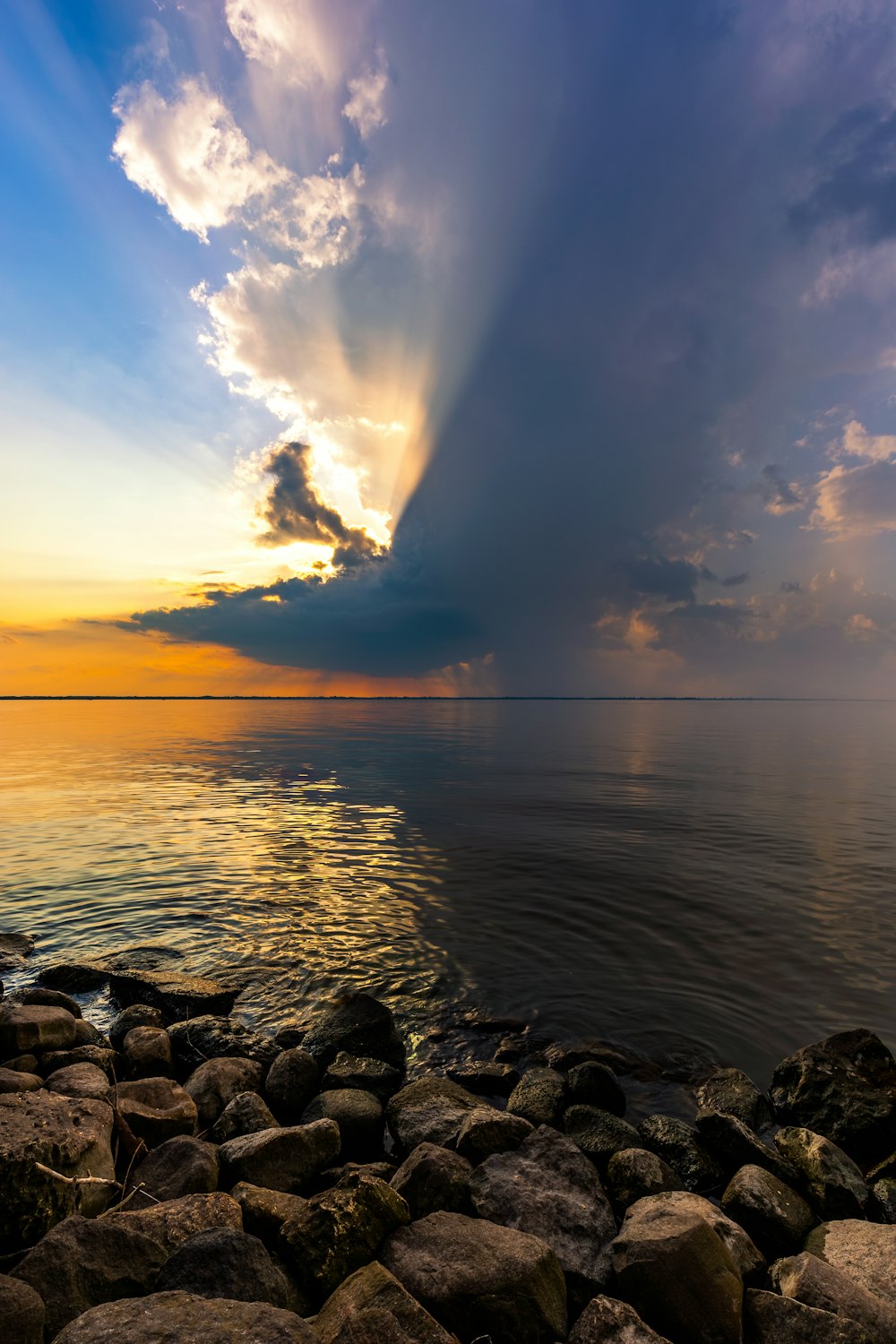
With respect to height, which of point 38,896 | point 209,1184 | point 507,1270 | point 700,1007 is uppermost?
point 507,1270

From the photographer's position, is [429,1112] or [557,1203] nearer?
[557,1203]

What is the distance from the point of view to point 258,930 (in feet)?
56.5

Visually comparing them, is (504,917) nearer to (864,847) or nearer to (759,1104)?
(759,1104)

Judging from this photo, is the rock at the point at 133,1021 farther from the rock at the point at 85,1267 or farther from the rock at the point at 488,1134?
the rock at the point at 488,1134

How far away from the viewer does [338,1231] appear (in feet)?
18.2

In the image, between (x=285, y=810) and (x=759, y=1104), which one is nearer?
(x=759, y=1104)

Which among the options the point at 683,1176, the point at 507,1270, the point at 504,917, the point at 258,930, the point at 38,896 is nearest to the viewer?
the point at 507,1270

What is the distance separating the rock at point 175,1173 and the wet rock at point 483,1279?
2.26m

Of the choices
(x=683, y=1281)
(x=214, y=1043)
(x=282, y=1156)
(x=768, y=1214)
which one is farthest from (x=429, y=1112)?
(x=214, y=1043)

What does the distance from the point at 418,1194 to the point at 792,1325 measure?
3489mm

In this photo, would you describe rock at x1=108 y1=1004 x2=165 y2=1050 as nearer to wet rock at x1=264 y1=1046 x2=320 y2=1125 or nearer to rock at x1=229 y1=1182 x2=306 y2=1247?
wet rock at x1=264 y1=1046 x2=320 y2=1125

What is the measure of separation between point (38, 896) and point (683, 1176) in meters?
20.8

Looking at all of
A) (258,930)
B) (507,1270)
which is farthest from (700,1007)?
(258,930)

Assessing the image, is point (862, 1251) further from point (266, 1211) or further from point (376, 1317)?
point (266, 1211)
